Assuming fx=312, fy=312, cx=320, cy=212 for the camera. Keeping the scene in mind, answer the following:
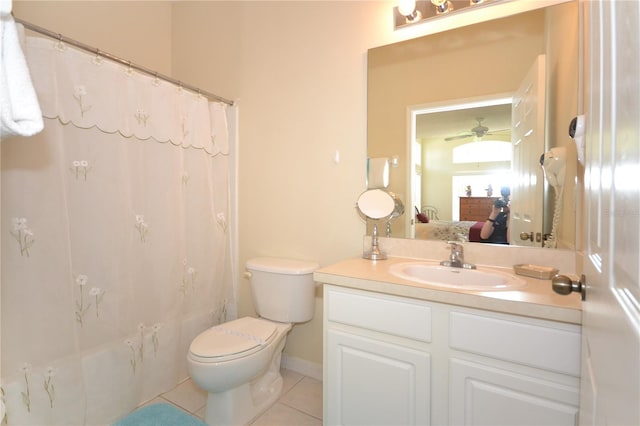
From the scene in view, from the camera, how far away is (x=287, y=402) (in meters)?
1.76

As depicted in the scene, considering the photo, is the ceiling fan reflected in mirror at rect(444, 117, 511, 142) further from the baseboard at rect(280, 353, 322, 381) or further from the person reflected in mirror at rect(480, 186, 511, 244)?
the baseboard at rect(280, 353, 322, 381)

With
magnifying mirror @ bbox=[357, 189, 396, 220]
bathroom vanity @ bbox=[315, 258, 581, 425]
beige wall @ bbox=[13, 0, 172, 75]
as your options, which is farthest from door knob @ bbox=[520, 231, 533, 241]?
beige wall @ bbox=[13, 0, 172, 75]

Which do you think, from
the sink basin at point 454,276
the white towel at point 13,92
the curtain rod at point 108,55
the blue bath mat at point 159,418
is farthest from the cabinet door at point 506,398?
the curtain rod at point 108,55

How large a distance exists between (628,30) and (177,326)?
6.93 feet

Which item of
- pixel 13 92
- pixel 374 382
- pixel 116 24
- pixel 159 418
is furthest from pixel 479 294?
A: pixel 116 24

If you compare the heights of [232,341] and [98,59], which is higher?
[98,59]

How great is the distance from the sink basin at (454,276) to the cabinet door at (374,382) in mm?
296

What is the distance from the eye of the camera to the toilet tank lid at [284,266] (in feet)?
5.81

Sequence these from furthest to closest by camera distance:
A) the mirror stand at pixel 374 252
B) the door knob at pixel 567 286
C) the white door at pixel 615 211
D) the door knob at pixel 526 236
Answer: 1. the mirror stand at pixel 374 252
2. the door knob at pixel 526 236
3. the door knob at pixel 567 286
4. the white door at pixel 615 211

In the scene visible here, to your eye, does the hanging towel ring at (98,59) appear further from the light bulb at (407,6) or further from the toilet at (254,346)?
the light bulb at (407,6)

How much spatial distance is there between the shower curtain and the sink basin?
127 cm

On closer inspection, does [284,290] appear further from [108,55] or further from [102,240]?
[108,55]

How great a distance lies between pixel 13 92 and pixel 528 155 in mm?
1704

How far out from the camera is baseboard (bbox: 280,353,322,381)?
1.96m
